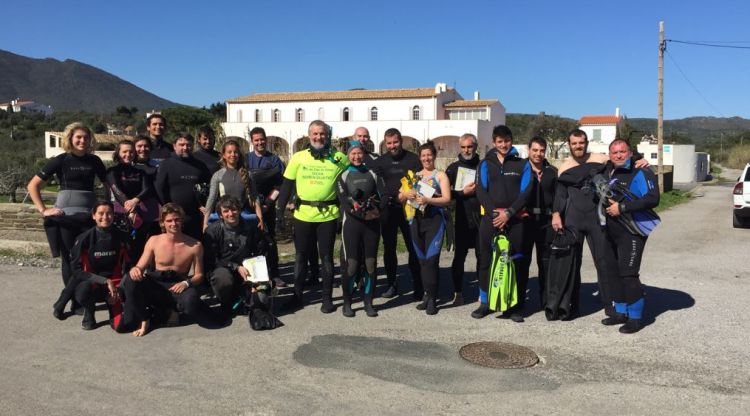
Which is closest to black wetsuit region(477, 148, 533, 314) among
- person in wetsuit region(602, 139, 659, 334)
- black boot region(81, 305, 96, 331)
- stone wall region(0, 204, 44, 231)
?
person in wetsuit region(602, 139, 659, 334)

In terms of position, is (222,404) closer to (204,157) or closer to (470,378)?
(470,378)

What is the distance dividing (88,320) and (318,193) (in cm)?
250

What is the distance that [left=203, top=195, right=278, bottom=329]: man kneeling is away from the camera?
5594 mm

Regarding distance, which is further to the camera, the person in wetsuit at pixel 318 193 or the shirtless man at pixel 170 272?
the person in wetsuit at pixel 318 193

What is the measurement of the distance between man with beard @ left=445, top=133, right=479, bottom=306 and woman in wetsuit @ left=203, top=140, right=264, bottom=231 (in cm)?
219

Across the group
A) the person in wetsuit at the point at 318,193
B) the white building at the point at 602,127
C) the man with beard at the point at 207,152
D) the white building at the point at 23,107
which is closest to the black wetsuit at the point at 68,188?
the man with beard at the point at 207,152

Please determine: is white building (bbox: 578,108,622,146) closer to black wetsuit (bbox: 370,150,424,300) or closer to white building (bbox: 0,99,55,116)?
black wetsuit (bbox: 370,150,424,300)

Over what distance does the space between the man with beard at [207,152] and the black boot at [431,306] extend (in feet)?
9.62

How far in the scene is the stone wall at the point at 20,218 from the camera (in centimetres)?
1073

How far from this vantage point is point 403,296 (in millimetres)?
6809

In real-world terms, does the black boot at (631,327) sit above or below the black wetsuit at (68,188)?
below

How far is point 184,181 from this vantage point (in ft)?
20.6

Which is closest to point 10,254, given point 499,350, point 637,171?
point 499,350

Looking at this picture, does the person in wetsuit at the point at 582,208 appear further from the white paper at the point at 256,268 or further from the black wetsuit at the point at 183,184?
the black wetsuit at the point at 183,184
